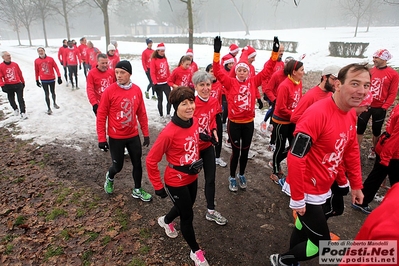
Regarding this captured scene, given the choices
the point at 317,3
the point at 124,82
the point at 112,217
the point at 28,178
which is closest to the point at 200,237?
the point at 112,217

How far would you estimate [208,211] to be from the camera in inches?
170

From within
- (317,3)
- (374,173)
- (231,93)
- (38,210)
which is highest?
(317,3)

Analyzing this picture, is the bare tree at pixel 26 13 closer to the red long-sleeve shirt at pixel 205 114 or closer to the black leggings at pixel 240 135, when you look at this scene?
the red long-sleeve shirt at pixel 205 114

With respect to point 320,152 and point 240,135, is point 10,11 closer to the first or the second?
point 240,135

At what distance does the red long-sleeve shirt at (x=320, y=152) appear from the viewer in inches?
96.6

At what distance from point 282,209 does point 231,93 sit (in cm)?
230

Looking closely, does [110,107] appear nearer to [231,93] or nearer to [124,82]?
[124,82]

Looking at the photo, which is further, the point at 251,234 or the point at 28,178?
the point at 28,178

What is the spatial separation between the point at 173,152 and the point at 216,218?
165 cm

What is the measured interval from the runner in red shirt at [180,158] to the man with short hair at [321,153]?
1.25 metres

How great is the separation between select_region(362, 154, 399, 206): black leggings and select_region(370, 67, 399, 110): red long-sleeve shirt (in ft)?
7.42

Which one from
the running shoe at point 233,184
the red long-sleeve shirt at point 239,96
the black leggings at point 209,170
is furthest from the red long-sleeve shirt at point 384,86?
the black leggings at point 209,170

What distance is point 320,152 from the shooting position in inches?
101

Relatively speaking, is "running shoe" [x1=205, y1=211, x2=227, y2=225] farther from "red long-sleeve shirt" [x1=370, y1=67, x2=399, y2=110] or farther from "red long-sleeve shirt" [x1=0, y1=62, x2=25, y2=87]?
"red long-sleeve shirt" [x1=0, y1=62, x2=25, y2=87]
